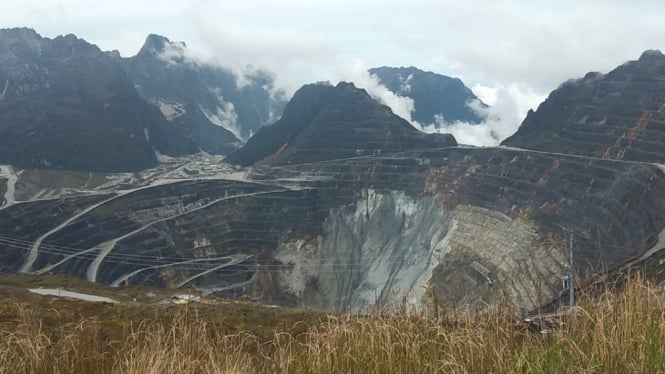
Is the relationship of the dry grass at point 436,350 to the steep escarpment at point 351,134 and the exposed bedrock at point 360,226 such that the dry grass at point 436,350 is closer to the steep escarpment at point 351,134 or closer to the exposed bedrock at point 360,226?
the exposed bedrock at point 360,226

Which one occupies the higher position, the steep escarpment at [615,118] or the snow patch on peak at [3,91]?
the snow patch on peak at [3,91]

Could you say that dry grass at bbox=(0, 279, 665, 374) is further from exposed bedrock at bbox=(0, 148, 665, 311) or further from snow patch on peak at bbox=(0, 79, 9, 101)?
snow patch on peak at bbox=(0, 79, 9, 101)

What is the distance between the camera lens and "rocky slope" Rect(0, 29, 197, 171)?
108 metres

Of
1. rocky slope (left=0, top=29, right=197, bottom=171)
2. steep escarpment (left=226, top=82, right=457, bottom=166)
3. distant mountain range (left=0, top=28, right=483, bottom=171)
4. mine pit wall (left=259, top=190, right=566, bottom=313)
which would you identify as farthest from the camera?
rocky slope (left=0, top=29, right=197, bottom=171)

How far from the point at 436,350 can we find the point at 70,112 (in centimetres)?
12564

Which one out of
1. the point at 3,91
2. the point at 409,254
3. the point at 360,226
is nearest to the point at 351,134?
the point at 360,226

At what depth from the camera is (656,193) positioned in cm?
5203

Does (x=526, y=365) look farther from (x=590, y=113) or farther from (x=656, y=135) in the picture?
(x=590, y=113)

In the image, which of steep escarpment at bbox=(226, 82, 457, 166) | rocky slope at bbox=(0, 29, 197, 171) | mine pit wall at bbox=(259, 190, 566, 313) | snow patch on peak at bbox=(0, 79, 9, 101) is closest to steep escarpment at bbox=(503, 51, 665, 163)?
mine pit wall at bbox=(259, 190, 566, 313)

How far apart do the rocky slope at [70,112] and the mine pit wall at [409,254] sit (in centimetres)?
5646

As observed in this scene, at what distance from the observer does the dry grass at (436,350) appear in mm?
5500

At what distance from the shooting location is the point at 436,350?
20.5 feet

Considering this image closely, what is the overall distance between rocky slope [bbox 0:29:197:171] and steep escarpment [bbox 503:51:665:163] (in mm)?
80484

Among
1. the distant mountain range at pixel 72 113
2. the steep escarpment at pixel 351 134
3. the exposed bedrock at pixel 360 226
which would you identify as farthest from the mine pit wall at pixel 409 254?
the distant mountain range at pixel 72 113
